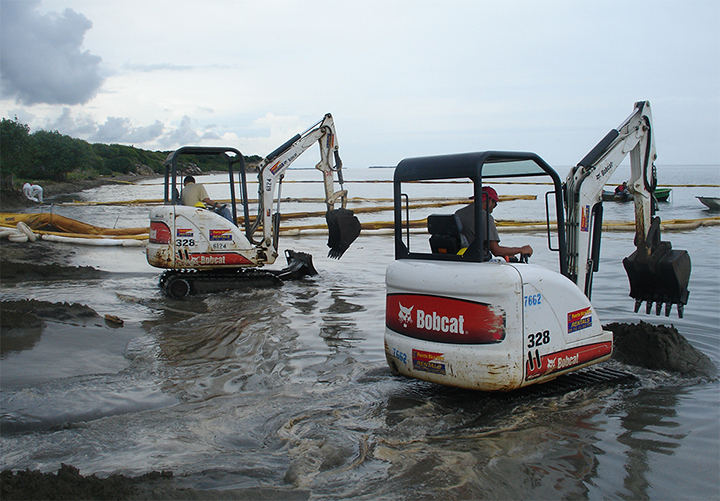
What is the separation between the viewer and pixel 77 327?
6.83m

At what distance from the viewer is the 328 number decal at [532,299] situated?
4.29 m

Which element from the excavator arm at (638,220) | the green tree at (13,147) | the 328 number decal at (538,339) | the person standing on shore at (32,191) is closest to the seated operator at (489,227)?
the 328 number decal at (538,339)

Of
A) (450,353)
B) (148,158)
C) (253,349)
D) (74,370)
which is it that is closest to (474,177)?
(450,353)

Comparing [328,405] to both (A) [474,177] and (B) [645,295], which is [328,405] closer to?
(A) [474,177]

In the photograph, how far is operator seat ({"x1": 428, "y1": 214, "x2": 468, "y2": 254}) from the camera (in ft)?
15.5

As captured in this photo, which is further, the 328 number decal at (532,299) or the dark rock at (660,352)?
the dark rock at (660,352)

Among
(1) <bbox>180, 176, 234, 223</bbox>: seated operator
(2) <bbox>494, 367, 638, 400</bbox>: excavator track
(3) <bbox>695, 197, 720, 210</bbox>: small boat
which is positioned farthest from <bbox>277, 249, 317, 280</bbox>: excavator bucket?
(3) <bbox>695, 197, 720, 210</bbox>: small boat

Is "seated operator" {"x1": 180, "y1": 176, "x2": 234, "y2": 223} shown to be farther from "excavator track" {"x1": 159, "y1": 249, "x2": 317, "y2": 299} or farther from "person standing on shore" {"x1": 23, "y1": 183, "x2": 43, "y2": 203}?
"person standing on shore" {"x1": 23, "y1": 183, "x2": 43, "y2": 203}

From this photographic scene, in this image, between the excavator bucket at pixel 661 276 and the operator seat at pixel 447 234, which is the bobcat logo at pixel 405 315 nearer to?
the operator seat at pixel 447 234

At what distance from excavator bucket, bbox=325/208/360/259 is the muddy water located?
121 inches

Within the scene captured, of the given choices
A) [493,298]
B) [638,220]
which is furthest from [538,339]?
[638,220]

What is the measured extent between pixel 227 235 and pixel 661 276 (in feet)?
22.4

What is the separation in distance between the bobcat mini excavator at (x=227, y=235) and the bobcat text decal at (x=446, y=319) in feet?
18.4

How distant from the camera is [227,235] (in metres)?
10.1
